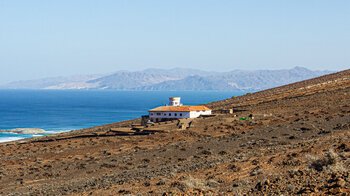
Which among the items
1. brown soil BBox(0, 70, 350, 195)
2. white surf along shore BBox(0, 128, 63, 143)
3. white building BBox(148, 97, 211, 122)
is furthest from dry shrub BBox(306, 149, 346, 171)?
white surf along shore BBox(0, 128, 63, 143)

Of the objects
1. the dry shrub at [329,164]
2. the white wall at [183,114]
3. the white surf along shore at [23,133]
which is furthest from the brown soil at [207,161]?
the white surf along shore at [23,133]

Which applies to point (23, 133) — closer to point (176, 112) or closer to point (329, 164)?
point (176, 112)

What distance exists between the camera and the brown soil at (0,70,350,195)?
1384cm

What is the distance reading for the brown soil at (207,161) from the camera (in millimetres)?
13844

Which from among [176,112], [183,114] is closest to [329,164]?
[183,114]

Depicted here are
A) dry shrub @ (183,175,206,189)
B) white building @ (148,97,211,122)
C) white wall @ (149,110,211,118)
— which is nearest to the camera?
dry shrub @ (183,175,206,189)

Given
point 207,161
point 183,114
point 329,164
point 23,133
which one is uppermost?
point 329,164

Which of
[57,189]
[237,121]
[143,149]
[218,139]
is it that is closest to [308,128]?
[218,139]

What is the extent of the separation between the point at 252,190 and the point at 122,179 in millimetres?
8589

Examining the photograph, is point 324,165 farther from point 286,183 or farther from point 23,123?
point 23,123

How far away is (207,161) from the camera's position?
22.2m

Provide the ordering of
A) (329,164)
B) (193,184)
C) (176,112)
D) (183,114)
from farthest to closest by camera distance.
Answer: (176,112) → (183,114) → (193,184) → (329,164)

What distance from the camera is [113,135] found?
43.8 meters

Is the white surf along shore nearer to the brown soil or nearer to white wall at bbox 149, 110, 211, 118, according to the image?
white wall at bbox 149, 110, 211, 118
